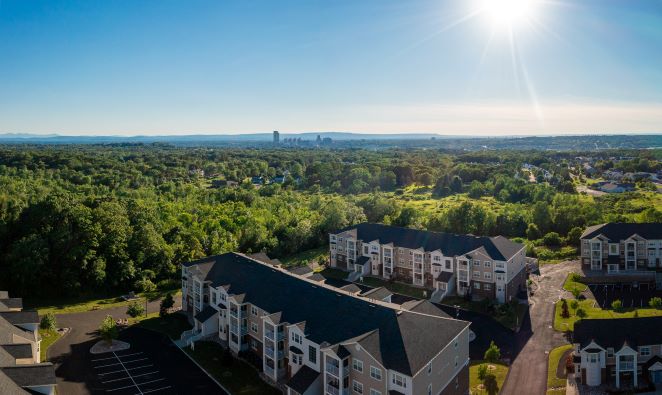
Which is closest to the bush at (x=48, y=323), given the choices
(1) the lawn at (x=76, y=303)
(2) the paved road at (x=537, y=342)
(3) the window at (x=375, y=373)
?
(1) the lawn at (x=76, y=303)

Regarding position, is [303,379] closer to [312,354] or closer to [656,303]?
[312,354]

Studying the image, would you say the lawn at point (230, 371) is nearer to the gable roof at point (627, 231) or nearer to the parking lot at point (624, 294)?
the parking lot at point (624, 294)

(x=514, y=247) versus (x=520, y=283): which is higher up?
(x=514, y=247)

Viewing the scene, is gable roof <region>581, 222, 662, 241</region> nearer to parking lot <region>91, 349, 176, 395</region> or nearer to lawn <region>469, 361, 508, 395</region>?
lawn <region>469, 361, 508, 395</region>

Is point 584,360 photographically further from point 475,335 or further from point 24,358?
point 24,358

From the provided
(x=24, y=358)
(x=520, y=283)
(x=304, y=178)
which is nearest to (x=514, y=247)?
(x=520, y=283)

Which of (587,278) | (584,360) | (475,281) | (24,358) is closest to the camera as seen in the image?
(24,358)
